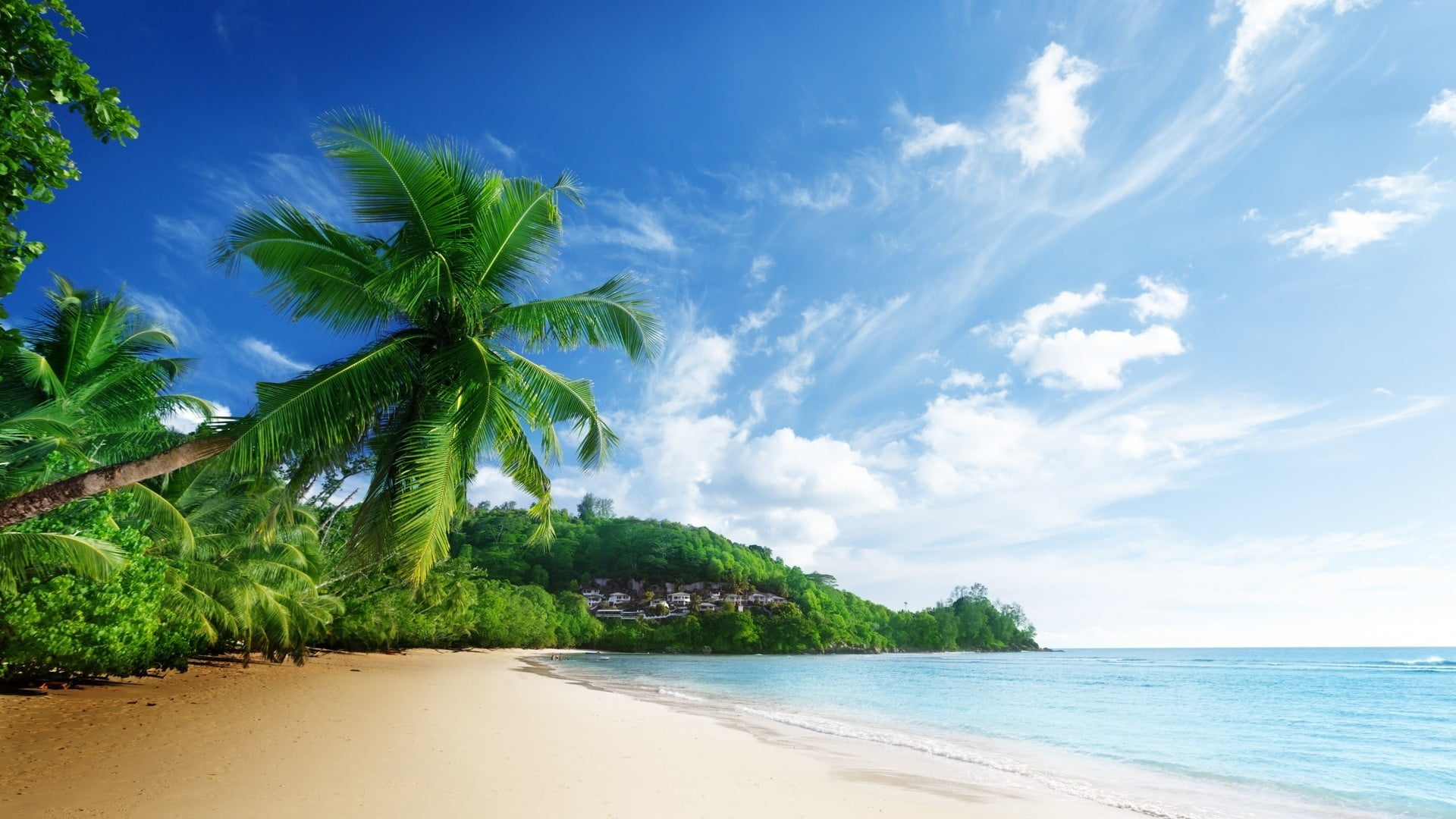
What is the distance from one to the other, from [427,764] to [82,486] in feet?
13.7

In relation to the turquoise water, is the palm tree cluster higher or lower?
higher

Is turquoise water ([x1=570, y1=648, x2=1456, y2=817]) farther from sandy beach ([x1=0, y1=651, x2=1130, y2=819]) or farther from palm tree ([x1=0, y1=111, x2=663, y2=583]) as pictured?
palm tree ([x1=0, y1=111, x2=663, y2=583])

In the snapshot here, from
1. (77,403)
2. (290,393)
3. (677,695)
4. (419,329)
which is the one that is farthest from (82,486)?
(677,695)

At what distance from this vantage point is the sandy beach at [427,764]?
18.6ft

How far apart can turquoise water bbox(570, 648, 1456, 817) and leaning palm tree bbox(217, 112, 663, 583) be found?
8739 millimetres

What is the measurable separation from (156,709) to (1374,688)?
52.1m

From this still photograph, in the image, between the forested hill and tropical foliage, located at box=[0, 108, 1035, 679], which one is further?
the forested hill

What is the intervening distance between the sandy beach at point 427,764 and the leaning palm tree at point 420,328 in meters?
2.22

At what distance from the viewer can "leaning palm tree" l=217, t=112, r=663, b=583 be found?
7070 millimetres

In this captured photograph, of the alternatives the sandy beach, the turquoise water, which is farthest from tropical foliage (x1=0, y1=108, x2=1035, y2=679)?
the turquoise water

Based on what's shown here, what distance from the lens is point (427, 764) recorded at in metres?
7.19

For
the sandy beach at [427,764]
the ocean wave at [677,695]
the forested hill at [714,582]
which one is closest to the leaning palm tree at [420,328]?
the sandy beach at [427,764]

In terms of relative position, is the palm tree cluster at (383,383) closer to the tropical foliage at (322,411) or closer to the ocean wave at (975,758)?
the tropical foliage at (322,411)

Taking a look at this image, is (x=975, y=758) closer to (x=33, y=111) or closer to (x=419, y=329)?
(x=419, y=329)
